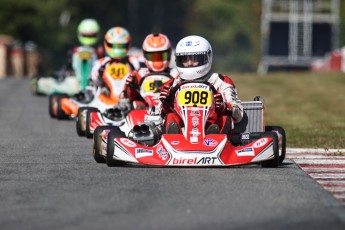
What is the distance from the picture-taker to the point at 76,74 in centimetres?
2542

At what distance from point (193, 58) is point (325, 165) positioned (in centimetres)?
191

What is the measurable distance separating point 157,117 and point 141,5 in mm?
89152

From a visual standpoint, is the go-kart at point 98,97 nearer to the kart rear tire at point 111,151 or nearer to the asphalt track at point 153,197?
the asphalt track at point 153,197

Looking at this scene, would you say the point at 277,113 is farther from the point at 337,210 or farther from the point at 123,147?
the point at 337,210

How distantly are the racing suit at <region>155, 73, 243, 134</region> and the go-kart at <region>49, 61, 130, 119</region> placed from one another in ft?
17.3

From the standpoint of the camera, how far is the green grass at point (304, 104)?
17.1 meters

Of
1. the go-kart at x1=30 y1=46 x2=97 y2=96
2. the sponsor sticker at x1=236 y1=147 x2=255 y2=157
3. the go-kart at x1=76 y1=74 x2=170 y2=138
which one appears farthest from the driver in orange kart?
the sponsor sticker at x1=236 y1=147 x2=255 y2=157

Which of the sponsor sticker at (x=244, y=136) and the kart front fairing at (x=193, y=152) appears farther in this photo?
the sponsor sticker at (x=244, y=136)

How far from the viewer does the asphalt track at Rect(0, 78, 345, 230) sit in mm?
8930

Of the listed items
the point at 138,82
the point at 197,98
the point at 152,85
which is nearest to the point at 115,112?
the point at 138,82

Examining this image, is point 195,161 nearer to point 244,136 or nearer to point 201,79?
point 244,136

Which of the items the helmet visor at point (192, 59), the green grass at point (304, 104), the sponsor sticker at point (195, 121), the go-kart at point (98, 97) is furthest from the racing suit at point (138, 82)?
the sponsor sticker at point (195, 121)

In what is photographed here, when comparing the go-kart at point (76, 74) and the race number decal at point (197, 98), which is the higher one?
the race number decal at point (197, 98)

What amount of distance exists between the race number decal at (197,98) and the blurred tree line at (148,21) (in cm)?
5237
